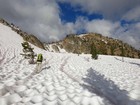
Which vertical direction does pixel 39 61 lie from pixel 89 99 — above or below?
above

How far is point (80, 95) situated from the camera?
34.4 ft

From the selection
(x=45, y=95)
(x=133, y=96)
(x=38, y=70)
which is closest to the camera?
(x=45, y=95)

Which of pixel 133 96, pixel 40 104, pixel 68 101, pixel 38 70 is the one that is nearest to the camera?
pixel 40 104

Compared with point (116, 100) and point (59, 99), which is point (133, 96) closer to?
point (116, 100)

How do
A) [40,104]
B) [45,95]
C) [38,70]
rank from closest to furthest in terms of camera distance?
[40,104]
[45,95]
[38,70]

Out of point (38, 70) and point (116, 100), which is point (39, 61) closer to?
point (38, 70)

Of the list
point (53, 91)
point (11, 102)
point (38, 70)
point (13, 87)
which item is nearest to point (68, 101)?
point (53, 91)

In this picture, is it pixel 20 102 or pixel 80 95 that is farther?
pixel 80 95

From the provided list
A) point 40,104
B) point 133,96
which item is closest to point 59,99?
point 40,104

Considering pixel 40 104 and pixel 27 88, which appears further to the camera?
pixel 27 88

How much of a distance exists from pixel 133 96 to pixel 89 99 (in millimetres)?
2812

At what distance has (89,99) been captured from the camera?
9820 mm

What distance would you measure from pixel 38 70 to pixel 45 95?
9436 mm

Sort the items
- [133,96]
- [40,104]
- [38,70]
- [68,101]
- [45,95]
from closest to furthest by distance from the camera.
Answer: [40,104] < [68,101] < [45,95] < [133,96] < [38,70]
